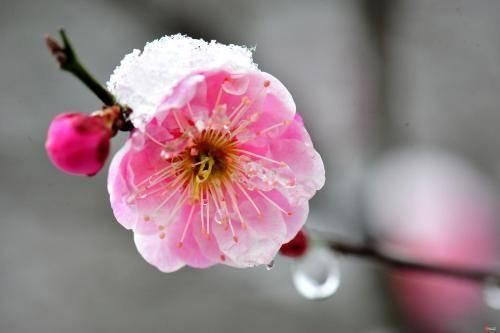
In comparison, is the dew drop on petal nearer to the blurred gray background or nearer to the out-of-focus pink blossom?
the out-of-focus pink blossom

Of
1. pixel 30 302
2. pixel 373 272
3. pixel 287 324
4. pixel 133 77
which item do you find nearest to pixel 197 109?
pixel 133 77

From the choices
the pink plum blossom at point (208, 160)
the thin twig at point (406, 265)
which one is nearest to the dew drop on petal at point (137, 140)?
the pink plum blossom at point (208, 160)

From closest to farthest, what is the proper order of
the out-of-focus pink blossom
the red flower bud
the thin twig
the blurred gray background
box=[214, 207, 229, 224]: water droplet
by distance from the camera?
1. box=[214, 207, 229, 224]: water droplet
2. the red flower bud
3. the thin twig
4. the out-of-focus pink blossom
5. the blurred gray background

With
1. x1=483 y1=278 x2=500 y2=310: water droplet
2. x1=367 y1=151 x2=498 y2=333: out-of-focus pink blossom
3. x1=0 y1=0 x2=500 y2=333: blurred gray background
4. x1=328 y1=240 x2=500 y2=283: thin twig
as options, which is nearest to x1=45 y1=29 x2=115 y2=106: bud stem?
x1=328 y1=240 x2=500 y2=283: thin twig

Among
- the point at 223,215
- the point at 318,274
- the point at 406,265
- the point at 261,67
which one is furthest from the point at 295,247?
the point at 261,67

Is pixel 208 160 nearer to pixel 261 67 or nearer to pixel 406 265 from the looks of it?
pixel 406 265

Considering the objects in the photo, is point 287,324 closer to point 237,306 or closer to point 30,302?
point 237,306
